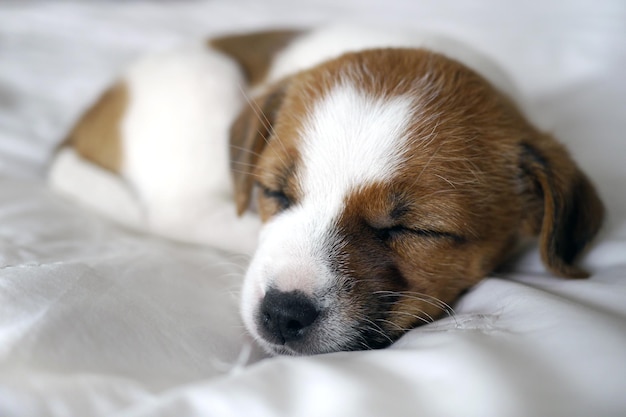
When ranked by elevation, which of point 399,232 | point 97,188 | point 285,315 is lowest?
point 97,188

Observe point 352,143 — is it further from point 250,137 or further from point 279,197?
point 250,137

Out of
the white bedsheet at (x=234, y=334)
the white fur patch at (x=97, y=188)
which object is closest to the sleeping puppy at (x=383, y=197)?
the white bedsheet at (x=234, y=334)

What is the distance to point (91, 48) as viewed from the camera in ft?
12.8

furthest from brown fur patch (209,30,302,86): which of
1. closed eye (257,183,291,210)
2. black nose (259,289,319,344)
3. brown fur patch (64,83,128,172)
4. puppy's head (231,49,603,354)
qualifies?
black nose (259,289,319,344)

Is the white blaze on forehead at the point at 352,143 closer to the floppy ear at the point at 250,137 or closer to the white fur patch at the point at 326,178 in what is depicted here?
the white fur patch at the point at 326,178

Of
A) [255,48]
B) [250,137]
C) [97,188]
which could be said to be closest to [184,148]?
[97,188]

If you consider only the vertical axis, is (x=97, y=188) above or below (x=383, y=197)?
below

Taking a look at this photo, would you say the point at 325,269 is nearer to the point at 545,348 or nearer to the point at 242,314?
the point at 242,314

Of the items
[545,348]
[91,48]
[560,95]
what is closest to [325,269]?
[545,348]

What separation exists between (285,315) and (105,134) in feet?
5.30

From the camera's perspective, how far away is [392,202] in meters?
1.59

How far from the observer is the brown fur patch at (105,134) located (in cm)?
264

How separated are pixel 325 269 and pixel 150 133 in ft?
4.52

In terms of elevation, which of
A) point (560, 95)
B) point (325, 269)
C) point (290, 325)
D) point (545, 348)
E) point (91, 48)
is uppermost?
point (560, 95)
